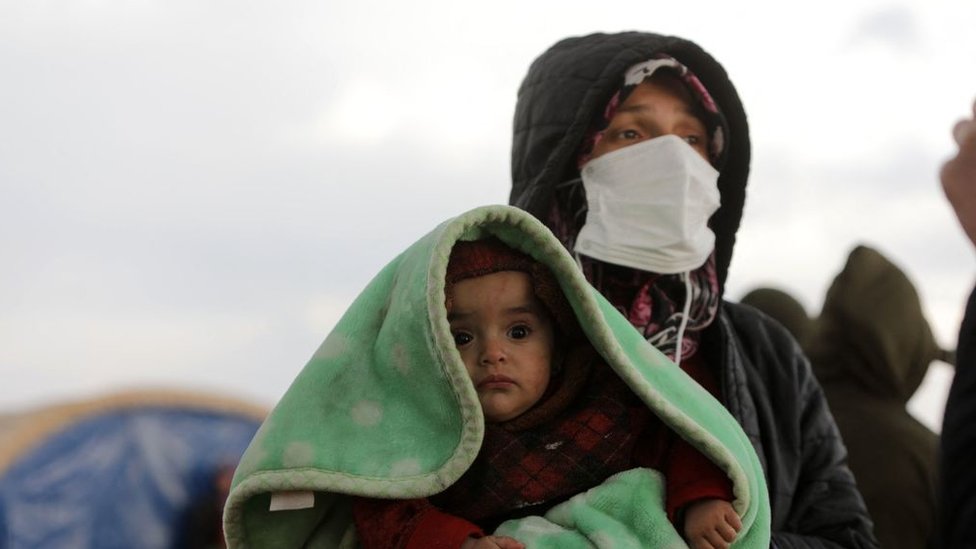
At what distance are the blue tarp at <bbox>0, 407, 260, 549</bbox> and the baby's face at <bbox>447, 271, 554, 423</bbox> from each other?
8.63ft

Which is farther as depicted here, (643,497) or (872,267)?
(872,267)

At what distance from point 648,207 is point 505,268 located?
856 mm

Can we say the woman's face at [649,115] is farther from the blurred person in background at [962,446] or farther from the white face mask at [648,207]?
the blurred person in background at [962,446]

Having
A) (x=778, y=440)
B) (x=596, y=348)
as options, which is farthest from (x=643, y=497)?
(x=778, y=440)

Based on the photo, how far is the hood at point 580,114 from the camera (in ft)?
10.4

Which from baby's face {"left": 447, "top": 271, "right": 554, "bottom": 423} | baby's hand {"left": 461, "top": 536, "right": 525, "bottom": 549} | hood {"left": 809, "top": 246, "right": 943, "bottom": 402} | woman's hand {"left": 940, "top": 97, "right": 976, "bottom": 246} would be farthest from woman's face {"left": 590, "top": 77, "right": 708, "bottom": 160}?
hood {"left": 809, "top": 246, "right": 943, "bottom": 402}

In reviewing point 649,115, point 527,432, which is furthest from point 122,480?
point 527,432

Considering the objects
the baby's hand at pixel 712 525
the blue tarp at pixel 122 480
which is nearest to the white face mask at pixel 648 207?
the baby's hand at pixel 712 525

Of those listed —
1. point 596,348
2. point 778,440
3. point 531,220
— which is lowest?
point 778,440

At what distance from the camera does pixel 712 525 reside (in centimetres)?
229

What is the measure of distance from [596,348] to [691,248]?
30.1 inches

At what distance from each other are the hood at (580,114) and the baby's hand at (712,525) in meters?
1.07

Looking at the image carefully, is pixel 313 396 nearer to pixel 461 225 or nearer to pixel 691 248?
pixel 461 225

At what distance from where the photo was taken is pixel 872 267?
545 centimetres
